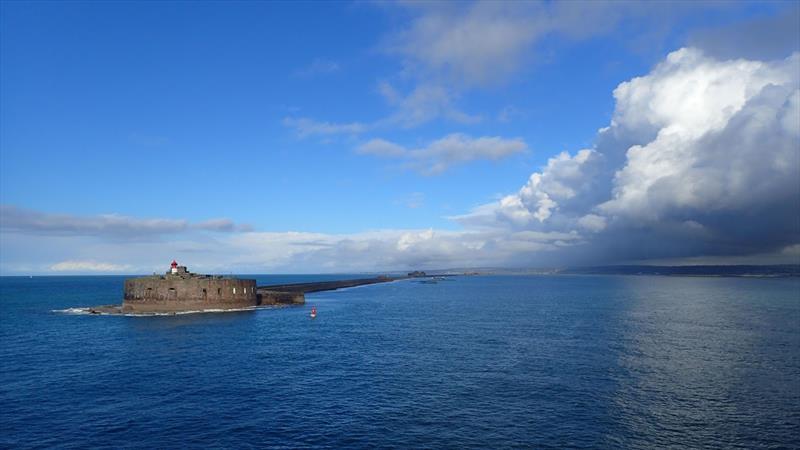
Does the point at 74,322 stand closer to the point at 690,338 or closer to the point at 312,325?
the point at 312,325

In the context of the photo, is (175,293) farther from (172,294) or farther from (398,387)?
(398,387)

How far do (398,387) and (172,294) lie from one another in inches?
2696

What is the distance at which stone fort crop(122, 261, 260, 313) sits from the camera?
298ft

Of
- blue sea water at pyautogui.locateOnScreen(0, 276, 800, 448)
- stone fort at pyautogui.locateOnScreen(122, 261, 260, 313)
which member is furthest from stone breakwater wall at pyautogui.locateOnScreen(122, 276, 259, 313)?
blue sea water at pyautogui.locateOnScreen(0, 276, 800, 448)

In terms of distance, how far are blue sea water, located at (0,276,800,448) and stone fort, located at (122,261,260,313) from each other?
1819 cm

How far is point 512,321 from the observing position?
269 feet

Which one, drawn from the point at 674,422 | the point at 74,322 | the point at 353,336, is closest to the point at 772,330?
the point at 674,422

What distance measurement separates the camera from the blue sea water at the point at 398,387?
92.9ft

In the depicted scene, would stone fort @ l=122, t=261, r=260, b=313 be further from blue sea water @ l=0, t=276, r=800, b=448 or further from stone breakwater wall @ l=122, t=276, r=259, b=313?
blue sea water @ l=0, t=276, r=800, b=448

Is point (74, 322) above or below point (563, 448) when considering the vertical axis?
above

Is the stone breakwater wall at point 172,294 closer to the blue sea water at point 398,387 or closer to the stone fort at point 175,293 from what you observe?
the stone fort at point 175,293

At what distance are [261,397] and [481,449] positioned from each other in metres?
17.6

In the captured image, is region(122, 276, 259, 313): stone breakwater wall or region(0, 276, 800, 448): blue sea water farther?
region(122, 276, 259, 313): stone breakwater wall

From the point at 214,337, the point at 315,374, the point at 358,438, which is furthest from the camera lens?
the point at 214,337
